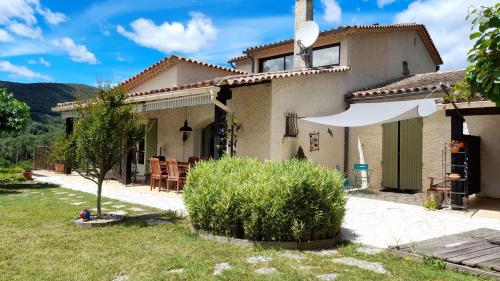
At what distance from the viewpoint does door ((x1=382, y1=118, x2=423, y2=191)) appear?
14.2 m

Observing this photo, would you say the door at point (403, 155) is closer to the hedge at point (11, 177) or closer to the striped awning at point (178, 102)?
the striped awning at point (178, 102)

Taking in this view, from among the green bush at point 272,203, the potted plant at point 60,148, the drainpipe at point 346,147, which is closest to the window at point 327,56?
the drainpipe at point 346,147

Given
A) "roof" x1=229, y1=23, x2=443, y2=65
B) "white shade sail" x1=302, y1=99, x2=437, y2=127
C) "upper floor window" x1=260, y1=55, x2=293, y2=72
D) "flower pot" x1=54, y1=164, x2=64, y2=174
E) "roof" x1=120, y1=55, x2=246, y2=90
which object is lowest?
"flower pot" x1=54, y1=164, x2=64, y2=174

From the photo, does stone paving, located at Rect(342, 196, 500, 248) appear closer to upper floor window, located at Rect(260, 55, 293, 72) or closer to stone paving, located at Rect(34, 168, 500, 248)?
stone paving, located at Rect(34, 168, 500, 248)

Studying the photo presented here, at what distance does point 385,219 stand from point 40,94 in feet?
221

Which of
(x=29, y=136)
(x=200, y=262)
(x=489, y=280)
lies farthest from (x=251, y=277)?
(x=29, y=136)

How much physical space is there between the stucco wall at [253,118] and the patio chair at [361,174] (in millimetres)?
3780

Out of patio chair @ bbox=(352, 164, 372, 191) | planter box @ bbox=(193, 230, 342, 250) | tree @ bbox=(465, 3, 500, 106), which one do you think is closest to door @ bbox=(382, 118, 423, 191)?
patio chair @ bbox=(352, 164, 372, 191)

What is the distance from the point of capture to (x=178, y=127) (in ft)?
58.3

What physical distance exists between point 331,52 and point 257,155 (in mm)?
5913

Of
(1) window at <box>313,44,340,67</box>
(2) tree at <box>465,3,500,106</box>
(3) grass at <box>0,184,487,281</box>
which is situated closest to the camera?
(3) grass at <box>0,184,487,281</box>

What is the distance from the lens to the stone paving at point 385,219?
25.3 feet

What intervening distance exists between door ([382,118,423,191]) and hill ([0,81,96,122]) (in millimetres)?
52448

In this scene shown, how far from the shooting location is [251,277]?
508cm
